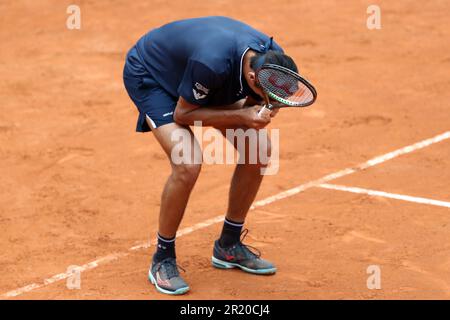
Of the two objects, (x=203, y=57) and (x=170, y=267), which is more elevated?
(x=203, y=57)

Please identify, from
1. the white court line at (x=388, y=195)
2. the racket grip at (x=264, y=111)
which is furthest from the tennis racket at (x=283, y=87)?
the white court line at (x=388, y=195)

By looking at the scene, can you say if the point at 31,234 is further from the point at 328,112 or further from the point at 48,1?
the point at 48,1

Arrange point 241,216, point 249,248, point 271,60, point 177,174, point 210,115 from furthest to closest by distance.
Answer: point 249,248
point 241,216
point 177,174
point 210,115
point 271,60

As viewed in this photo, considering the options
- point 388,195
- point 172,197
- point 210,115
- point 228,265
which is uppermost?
point 210,115

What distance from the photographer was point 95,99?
1009cm

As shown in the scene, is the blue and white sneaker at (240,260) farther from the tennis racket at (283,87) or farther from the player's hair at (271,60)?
the player's hair at (271,60)

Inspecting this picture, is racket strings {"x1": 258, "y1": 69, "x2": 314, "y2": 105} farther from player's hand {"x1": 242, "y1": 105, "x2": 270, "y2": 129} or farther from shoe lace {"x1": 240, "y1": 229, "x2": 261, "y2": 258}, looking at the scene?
shoe lace {"x1": 240, "y1": 229, "x2": 261, "y2": 258}

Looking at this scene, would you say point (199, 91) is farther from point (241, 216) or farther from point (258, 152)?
point (241, 216)

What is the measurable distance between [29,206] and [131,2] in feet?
20.6

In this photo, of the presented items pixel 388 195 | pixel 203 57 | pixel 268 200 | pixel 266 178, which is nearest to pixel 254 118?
pixel 203 57

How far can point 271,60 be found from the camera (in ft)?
18.1

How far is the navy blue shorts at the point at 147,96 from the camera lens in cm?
605

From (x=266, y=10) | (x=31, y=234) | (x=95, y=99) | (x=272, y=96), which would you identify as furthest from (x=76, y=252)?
(x=266, y=10)

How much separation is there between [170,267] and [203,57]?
144 cm
